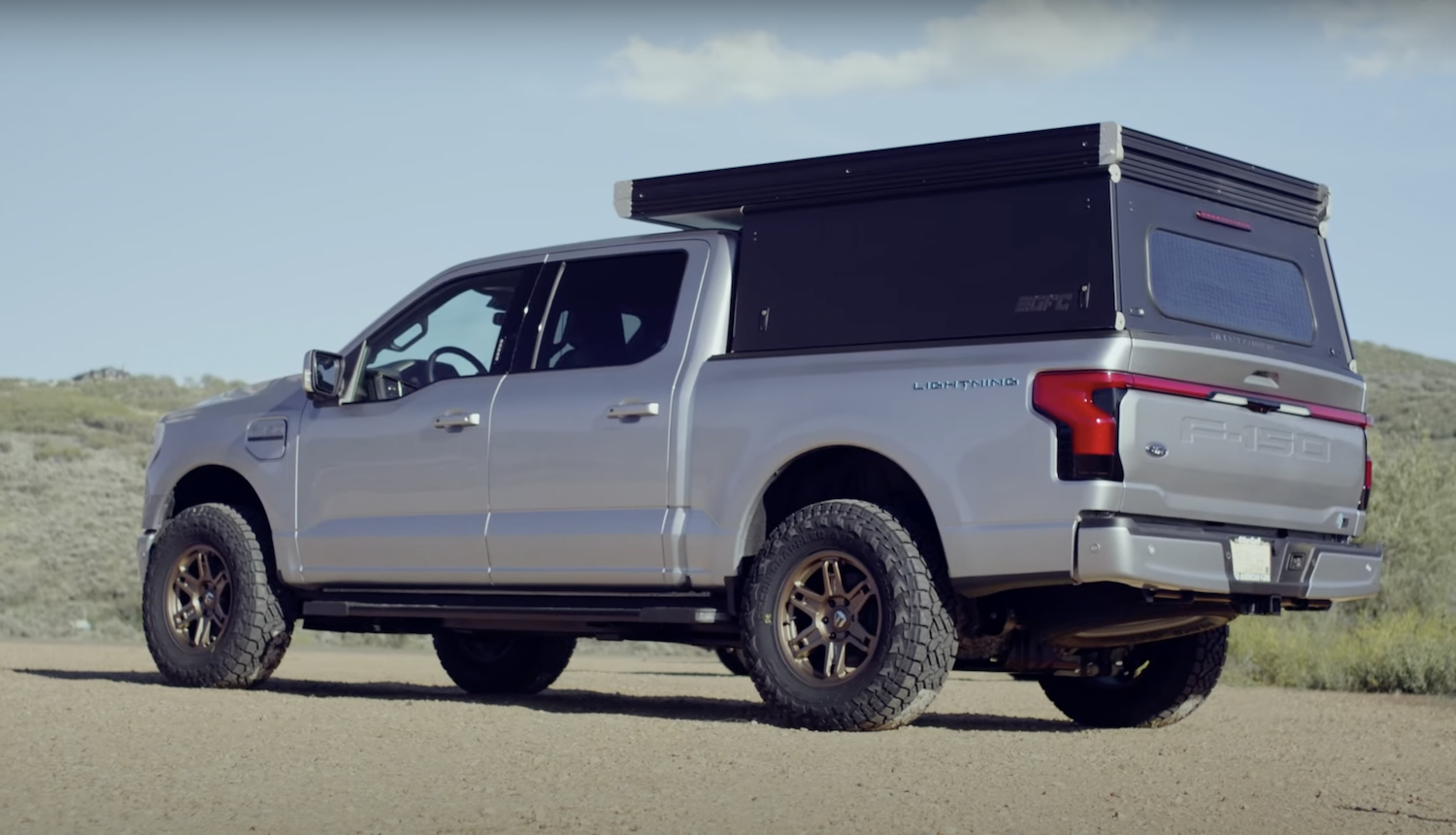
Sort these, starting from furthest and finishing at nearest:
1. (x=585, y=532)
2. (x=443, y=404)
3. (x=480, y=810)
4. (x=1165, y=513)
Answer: (x=443, y=404) → (x=585, y=532) → (x=1165, y=513) → (x=480, y=810)

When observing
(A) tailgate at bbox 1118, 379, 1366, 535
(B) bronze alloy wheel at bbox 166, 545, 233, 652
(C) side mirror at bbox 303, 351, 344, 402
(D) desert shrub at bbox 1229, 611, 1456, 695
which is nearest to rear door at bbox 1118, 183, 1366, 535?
(A) tailgate at bbox 1118, 379, 1366, 535

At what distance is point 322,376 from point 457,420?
3.43 feet

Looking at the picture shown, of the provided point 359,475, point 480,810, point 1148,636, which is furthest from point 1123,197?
point 359,475

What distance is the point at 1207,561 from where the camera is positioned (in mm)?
7637

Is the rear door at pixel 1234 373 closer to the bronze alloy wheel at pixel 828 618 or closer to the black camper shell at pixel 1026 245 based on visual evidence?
the black camper shell at pixel 1026 245

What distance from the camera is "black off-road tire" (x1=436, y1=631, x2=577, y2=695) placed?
36.7ft

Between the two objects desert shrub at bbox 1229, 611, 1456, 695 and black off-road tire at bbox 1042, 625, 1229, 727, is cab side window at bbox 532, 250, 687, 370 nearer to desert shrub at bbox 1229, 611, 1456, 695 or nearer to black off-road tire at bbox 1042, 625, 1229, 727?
black off-road tire at bbox 1042, 625, 1229, 727

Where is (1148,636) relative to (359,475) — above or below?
below

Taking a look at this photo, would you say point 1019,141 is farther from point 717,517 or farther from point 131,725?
point 131,725

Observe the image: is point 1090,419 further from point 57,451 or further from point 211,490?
point 57,451

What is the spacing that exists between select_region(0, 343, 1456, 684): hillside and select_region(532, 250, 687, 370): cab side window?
7774mm

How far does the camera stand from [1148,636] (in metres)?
8.41

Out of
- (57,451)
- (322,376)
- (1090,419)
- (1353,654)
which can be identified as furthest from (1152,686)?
(57,451)

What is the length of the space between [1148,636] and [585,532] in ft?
8.43
